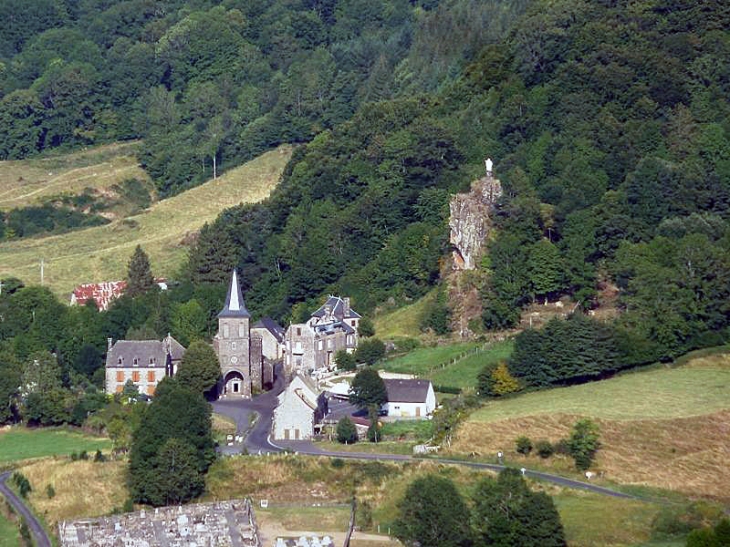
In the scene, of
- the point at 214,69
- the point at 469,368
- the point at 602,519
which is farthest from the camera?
the point at 214,69

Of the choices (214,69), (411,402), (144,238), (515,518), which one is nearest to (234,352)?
(411,402)

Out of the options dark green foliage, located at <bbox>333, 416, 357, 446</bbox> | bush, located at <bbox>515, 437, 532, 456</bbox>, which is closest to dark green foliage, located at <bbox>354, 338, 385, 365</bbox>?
dark green foliage, located at <bbox>333, 416, 357, 446</bbox>

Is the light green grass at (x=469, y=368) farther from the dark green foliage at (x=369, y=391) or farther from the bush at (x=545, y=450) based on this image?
the bush at (x=545, y=450)

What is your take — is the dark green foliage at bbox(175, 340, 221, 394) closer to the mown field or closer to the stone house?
the stone house

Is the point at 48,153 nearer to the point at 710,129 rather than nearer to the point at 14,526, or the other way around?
the point at 710,129

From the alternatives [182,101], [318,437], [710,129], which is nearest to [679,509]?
[318,437]

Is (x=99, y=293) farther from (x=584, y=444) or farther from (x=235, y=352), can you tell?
Result: (x=584, y=444)

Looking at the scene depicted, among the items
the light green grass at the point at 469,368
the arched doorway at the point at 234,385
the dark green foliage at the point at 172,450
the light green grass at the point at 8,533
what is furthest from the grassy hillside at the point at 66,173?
the light green grass at the point at 8,533
